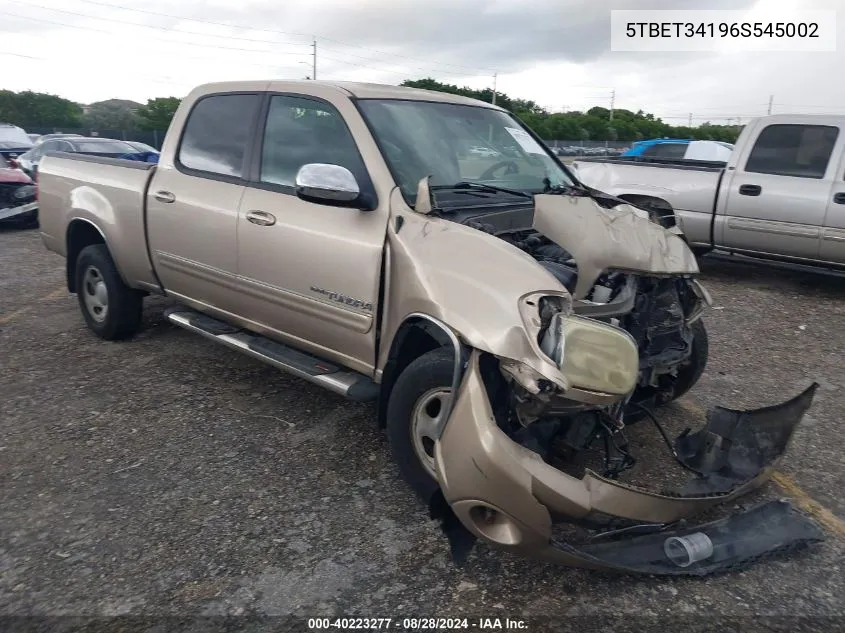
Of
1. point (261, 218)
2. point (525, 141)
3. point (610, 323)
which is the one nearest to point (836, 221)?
point (525, 141)

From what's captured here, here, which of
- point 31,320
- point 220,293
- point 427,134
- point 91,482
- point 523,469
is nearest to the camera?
point 523,469

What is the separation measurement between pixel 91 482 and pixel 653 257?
2.89 metres

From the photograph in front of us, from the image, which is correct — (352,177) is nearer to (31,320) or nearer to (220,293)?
(220,293)

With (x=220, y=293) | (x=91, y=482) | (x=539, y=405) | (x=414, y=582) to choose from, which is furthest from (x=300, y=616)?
(x=220, y=293)

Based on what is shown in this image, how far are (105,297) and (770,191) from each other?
21.8 ft

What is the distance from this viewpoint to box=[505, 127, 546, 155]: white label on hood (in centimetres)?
444

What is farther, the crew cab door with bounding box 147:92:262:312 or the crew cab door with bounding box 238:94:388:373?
the crew cab door with bounding box 147:92:262:312

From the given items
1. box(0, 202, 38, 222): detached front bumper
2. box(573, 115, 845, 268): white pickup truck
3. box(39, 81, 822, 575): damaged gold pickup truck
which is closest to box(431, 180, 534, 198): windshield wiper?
box(39, 81, 822, 575): damaged gold pickup truck

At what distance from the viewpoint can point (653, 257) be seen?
322 cm

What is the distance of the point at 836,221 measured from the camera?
7.12m

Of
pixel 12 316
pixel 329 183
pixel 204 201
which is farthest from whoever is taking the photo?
pixel 12 316

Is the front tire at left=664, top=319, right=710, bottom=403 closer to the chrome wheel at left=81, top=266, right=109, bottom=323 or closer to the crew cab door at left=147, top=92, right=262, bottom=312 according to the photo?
the crew cab door at left=147, top=92, right=262, bottom=312

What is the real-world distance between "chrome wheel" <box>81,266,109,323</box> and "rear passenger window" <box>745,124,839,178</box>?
263 inches

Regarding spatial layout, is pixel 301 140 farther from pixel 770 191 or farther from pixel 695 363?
pixel 770 191
